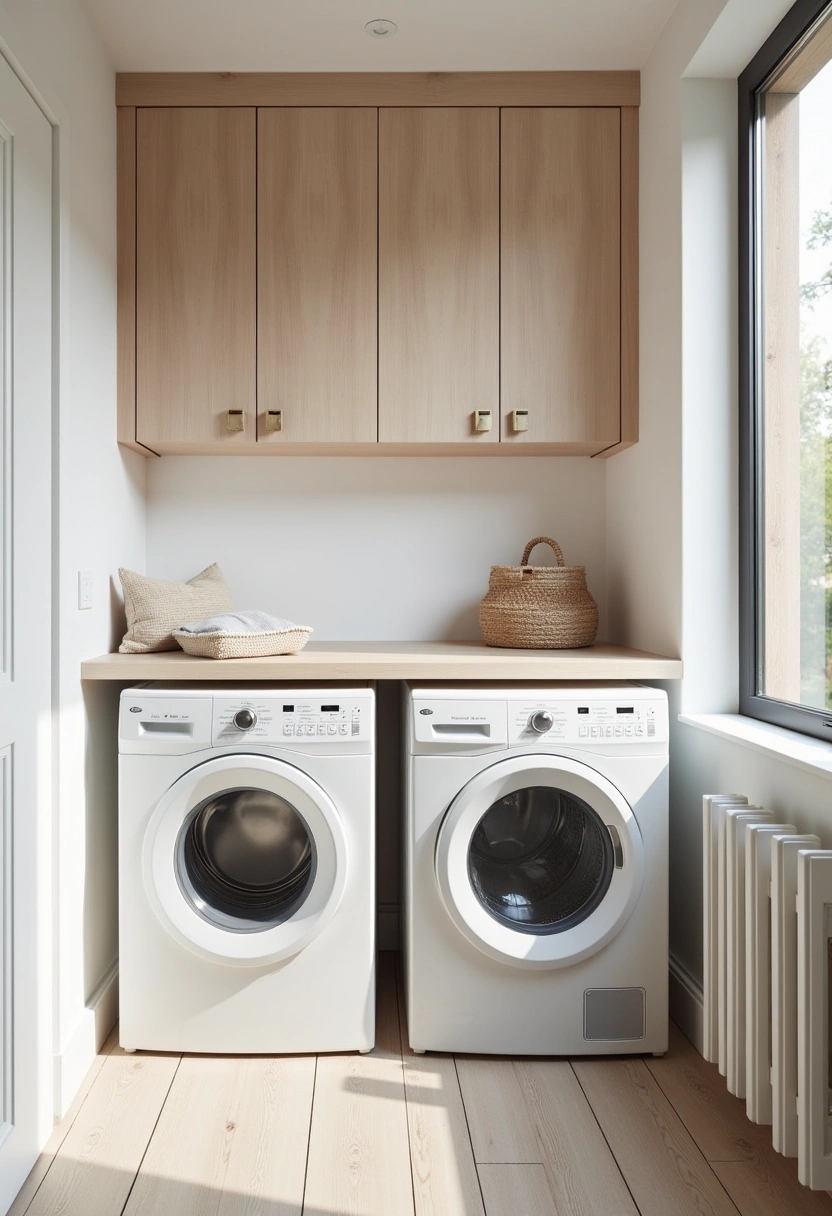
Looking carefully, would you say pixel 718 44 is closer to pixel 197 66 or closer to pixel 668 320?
pixel 668 320

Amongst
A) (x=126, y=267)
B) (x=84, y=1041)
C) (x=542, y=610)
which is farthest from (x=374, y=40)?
(x=84, y=1041)

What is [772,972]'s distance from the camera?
146 centimetres

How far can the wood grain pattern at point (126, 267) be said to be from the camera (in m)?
2.34

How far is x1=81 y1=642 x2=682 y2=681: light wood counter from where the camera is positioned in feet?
6.55

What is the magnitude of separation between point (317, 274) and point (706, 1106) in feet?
7.34

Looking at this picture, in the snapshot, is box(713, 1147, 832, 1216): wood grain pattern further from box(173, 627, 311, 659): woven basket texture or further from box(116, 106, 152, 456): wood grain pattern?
box(116, 106, 152, 456): wood grain pattern

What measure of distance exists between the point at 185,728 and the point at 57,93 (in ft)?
4.59

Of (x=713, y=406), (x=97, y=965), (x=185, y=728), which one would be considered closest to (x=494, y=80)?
(x=713, y=406)

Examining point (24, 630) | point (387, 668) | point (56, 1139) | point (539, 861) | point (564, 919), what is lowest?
point (56, 1139)

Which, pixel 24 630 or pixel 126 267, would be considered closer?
pixel 24 630

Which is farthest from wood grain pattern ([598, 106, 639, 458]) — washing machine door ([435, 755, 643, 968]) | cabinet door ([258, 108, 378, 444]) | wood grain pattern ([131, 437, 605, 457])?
washing machine door ([435, 755, 643, 968])

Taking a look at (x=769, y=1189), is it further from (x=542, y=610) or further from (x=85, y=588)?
(x=85, y=588)

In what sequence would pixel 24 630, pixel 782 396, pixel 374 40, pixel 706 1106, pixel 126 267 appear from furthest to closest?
1. pixel 126 267
2. pixel 374 40
3. pixel 782 396
4. pixel 706 1106
5. pixel 24 630

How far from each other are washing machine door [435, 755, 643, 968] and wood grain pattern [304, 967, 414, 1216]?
1.21 ft
